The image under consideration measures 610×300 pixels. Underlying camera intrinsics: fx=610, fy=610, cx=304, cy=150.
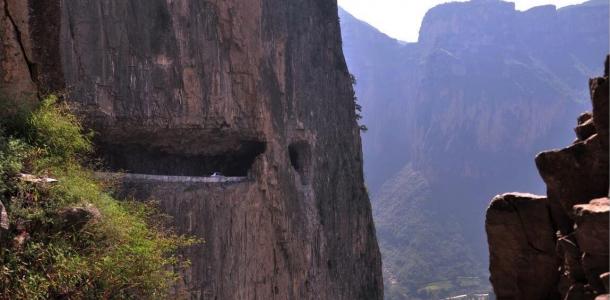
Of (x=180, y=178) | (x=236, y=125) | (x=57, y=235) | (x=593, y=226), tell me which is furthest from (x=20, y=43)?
(x=236, y=125)

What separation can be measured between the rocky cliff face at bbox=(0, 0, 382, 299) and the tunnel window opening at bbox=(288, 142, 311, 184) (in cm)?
4

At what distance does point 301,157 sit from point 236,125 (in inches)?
179

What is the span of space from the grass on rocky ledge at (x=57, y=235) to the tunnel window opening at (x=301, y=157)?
1581cm

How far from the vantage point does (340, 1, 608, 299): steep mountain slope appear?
8725cm

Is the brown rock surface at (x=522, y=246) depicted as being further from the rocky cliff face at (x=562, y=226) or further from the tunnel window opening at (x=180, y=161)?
the tunnel window opening at (x=180, y=161)

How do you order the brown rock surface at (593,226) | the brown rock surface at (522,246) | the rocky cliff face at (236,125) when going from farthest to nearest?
the rocky cliff face at (236,125) < the brown rock surface at (522,246) < the brown rock surface at (593,226)

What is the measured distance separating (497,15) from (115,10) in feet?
401

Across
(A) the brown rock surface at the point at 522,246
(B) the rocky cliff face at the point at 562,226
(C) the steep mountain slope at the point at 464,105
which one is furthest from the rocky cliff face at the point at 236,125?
(C) the steep mountain slope at the point at 464,105

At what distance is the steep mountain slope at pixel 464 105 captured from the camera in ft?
286

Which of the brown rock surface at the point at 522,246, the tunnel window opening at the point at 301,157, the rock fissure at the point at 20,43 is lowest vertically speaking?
the brown rock surface at the point at 522,246

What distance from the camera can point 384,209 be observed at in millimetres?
88188

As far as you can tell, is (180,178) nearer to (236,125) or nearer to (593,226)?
(236,125)

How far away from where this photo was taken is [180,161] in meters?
21.4

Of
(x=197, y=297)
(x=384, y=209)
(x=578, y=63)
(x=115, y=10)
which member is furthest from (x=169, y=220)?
(x=578, y=63)
